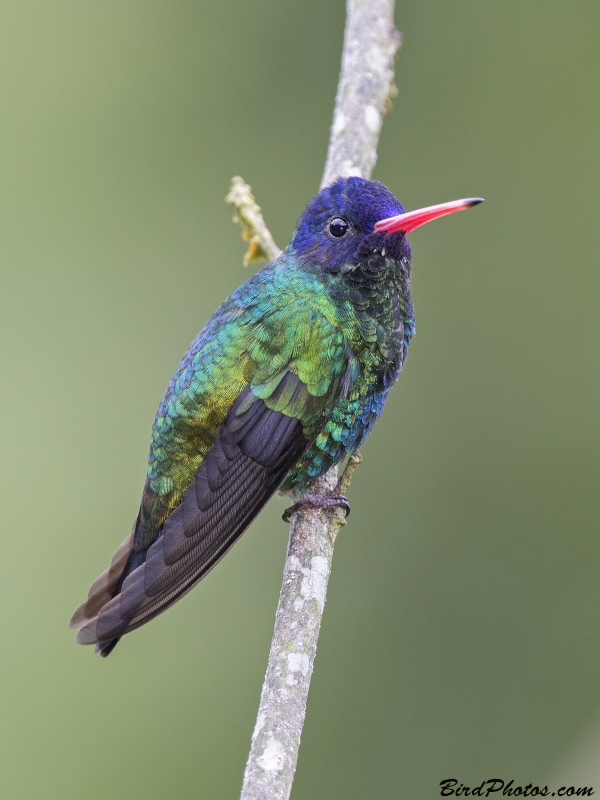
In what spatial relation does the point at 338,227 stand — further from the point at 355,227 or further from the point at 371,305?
the point at 371,305

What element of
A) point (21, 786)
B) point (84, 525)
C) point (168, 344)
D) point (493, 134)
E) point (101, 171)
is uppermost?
point (493, 134)

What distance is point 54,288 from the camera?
6.32 m

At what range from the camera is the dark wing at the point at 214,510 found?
9.71ft

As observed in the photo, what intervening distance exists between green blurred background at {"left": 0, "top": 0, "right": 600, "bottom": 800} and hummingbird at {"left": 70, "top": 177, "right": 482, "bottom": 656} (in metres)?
2.16

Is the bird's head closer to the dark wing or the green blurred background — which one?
the dark wing

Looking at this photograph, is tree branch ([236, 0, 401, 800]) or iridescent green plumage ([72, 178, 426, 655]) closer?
tree branch ([236, 0, 401, 800])

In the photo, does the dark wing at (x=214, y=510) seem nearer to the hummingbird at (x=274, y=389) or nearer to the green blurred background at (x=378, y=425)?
the hummingbird at (x=274, y=389)

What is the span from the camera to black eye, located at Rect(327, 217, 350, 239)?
3309 millimetres

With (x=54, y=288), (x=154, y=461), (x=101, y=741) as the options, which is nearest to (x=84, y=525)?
(x=101, y=741)

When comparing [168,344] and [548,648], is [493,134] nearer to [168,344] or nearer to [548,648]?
[168,344]

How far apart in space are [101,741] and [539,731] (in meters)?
2.38

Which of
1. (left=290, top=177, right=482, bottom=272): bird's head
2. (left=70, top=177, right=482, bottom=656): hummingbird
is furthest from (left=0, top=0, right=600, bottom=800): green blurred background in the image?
(left=290, top=177, right=482, bottom=272): bird's head

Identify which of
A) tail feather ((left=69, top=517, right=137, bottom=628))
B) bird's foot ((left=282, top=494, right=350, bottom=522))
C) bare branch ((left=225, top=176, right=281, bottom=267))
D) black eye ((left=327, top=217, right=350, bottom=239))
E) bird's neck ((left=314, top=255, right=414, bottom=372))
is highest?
bare branch ((left=225, top=176, right=281, bottom=267))

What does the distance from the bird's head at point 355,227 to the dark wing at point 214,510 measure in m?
0.47
